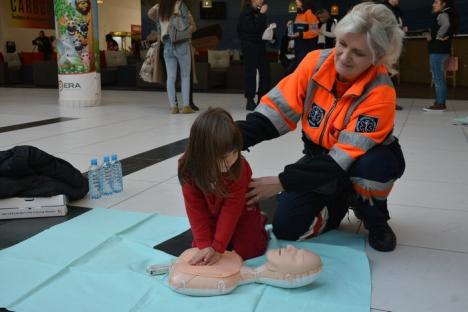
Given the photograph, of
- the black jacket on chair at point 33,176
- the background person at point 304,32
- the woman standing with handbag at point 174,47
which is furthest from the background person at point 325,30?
the black jacket on chair at point 33,176

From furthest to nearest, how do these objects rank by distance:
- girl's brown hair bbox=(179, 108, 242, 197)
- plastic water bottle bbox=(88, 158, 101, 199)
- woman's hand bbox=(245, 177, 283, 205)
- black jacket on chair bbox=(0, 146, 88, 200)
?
plastic water bottle bbox=(88, 158, 101, 199)
black jacket on chair bbox=(0, 146, 88, 200)
woman's hand bbox=(245, 177, 283, 205)
girl's brown hair bbox=(179, 108, 242, 197)

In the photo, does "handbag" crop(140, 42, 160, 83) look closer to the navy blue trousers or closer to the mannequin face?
the mannequin face

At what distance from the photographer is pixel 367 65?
5.45 feet

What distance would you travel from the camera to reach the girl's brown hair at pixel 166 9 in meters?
5.51

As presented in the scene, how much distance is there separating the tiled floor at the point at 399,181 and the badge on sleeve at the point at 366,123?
453 mm

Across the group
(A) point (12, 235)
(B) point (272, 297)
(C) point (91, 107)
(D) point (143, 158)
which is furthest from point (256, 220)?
(C) point (91, 107)

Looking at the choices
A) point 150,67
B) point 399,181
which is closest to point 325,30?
point 150,67

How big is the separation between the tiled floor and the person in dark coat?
0.40 meters

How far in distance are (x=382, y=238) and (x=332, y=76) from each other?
604 millimetres

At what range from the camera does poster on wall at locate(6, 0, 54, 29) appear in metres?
14.8

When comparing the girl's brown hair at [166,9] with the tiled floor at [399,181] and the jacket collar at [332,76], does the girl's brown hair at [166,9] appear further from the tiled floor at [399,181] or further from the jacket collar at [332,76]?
the jacket collar at [332,76]

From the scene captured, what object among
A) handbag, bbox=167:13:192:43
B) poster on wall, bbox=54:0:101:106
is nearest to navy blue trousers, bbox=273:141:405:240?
handbag, bbox=167:13:192:43

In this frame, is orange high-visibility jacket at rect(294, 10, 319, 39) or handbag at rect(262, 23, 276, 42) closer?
handbag at rect(262, 23, 276, 42)

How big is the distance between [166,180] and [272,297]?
4.66 ft
